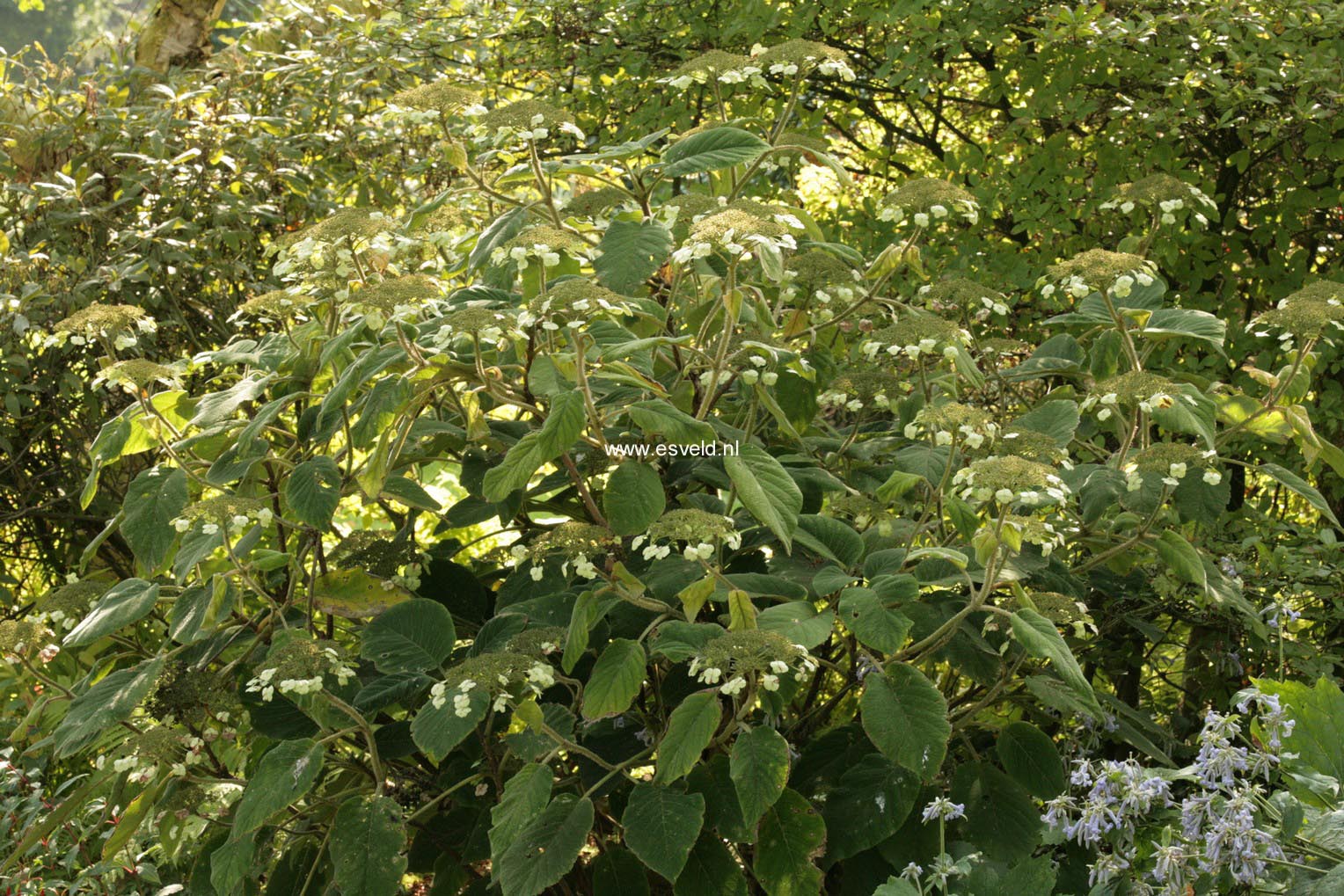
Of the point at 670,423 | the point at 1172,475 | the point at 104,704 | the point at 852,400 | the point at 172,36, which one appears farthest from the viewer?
the point at 172,36

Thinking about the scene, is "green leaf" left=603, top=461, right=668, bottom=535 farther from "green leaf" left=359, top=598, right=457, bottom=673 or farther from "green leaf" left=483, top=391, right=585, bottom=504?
"green leaf" left=359, top=598, right=457, bottom=673

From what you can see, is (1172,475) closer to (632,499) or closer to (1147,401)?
(1147,401)

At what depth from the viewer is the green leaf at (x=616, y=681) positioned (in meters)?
1.67

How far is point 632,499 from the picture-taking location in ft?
5.76

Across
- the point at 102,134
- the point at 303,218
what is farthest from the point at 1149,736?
the point at 102,134

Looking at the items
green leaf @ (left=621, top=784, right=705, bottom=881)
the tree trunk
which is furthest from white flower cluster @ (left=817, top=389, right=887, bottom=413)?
the tree trunk

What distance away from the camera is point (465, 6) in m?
4.16

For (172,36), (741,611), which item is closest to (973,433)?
(741,611)

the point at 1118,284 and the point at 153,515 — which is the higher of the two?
the point at 1118,284

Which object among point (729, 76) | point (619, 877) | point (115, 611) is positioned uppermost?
point (729, 76)

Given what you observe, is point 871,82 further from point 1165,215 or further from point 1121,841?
point 1121,841

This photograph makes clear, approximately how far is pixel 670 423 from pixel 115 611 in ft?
3.18

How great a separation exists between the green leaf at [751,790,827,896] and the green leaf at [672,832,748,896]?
4cm

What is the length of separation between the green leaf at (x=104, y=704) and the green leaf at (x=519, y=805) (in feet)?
2.15
